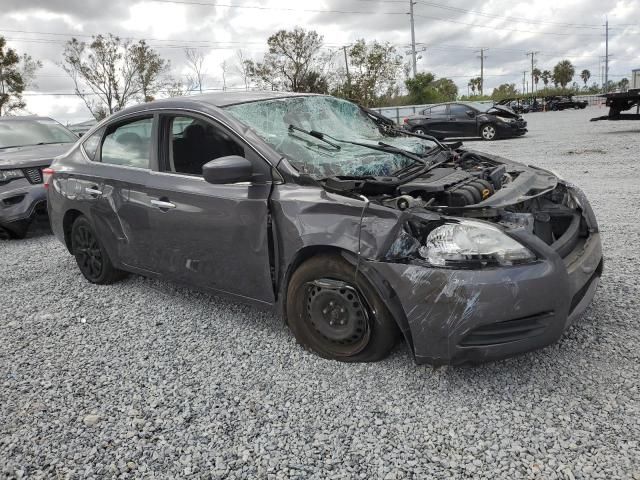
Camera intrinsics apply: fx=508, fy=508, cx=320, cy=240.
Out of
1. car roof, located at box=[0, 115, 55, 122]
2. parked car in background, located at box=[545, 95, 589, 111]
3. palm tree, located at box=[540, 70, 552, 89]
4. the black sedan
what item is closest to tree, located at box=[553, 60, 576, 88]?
palm tree, located at box=[540, 70, 552, 89]

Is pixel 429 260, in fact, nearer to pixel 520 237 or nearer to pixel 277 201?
pixel 520 237

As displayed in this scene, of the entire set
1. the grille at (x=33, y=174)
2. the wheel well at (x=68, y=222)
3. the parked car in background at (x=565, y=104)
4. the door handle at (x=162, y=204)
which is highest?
the parked car in background at (x=565, y=104)

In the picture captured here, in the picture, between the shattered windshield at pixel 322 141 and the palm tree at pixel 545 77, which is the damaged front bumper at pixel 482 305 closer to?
the shattered windshield at pixel 322 141

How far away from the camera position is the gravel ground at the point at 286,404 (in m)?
2.14

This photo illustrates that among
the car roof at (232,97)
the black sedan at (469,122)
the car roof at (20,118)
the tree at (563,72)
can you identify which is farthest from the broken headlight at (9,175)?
the tree at (563,72)

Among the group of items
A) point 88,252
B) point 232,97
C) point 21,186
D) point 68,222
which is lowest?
point 88,252

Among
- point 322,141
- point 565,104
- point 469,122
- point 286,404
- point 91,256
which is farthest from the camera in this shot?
point 565,104

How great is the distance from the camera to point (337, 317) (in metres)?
2.77

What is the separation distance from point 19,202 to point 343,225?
5.65m

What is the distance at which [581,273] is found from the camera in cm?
264

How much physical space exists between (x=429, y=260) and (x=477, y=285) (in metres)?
0.25

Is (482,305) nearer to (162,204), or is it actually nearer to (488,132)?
(162,204)

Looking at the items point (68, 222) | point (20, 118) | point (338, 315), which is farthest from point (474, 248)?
point (20, 118)

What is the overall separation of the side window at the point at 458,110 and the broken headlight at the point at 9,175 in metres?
14.2
